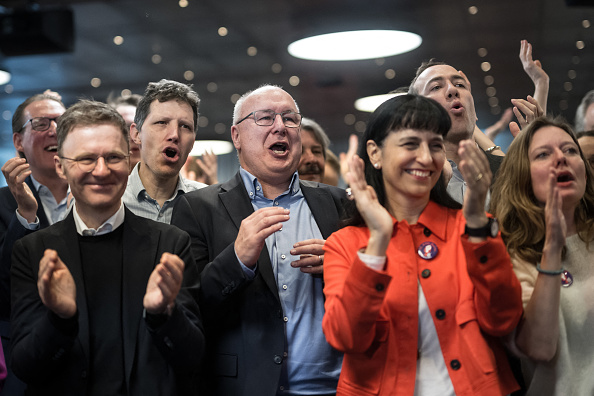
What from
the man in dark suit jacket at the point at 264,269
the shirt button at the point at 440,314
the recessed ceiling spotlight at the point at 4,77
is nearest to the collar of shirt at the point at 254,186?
the man in dark suit jacket at the point at 264,269

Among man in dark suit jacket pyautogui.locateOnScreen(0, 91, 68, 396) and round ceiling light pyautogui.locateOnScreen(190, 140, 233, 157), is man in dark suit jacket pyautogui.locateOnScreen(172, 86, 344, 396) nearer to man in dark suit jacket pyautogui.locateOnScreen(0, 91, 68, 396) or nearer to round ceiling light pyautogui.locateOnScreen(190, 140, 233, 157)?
man in dark suit jacket pyautogui.locateOnScreen(0, 91, 68, 396)

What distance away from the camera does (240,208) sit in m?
2.58

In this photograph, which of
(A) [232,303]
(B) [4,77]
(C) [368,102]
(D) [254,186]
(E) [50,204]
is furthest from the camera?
(C) [368,102]

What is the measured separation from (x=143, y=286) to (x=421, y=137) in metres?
1.02

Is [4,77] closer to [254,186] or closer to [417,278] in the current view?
[254,186]

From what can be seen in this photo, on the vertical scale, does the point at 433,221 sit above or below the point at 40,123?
below

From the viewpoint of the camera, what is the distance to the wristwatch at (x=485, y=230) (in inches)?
69.6

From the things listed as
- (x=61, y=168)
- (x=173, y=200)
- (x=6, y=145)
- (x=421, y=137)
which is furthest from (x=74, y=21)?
(x=6, y=145)

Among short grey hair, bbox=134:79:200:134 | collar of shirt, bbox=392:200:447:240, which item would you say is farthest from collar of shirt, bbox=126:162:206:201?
collar of shirt, bbox=392:200:447:240

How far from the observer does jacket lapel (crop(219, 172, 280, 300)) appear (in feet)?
7.89

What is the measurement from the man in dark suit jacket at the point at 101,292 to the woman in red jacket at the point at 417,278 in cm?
50

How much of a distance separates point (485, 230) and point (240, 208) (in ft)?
3.61

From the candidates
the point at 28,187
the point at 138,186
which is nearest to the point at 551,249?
the point at 138,186

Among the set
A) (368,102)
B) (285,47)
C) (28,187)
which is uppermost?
(285,47)
